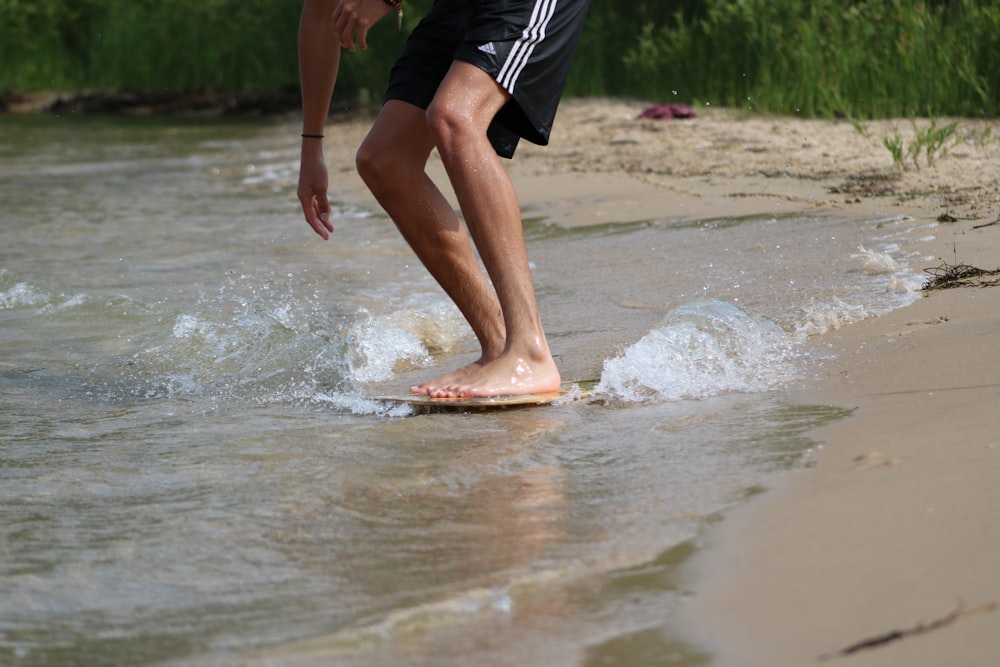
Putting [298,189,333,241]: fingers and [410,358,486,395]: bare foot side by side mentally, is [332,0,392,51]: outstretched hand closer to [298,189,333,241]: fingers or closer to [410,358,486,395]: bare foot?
[298,189,333,241]: fingers

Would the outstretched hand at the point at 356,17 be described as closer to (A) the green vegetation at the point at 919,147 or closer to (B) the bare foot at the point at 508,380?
(B) the bare foot at the point at 508,380

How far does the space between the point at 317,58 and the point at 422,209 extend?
0.53 metres

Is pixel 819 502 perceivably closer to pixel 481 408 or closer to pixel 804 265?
pixel 481 408

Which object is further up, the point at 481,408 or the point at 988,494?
the point at 988,494

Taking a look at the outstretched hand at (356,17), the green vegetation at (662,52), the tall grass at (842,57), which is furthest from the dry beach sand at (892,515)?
the green vegetation at (662,52)

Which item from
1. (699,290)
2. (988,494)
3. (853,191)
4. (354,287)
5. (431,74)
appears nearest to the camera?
(988,494)

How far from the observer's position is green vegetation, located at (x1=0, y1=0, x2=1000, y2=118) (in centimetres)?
735

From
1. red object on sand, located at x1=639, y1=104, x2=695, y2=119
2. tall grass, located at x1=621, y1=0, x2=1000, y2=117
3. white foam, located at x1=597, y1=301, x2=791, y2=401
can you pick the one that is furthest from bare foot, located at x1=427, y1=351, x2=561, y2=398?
red object on sand, located at x1=639, y1=104, x2=695, y2=119

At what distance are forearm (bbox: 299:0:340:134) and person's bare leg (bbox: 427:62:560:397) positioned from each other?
0.52m

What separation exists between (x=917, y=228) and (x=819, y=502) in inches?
101

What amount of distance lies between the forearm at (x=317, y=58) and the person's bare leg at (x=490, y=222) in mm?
524

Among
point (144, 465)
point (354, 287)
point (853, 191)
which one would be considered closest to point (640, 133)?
point (853, 191)

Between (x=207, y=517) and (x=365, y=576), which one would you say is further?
(x=207, y=517)

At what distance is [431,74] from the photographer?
3188 mm
